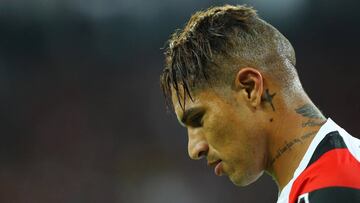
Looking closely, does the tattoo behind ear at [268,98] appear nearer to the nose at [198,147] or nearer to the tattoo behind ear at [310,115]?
the tattoo behind ear at [310,115]

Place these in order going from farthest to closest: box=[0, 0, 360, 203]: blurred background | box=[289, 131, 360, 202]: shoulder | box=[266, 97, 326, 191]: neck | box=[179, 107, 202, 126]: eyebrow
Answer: box=[0, 0, 360, 203]: blurred background < box=[179, 107, 202, 126]: eyebrow < box=[266, 97, 326, 191]: neck < box=[289, 131, 360, 202]: shoulder

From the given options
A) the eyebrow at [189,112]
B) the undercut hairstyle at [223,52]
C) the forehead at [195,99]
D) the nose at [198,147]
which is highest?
the undercut hairstyle at [223,52]

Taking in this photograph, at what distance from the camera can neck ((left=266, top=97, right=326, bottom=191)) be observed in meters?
1.08

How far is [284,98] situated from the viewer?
1129mm

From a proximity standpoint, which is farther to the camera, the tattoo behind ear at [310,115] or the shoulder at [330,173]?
the tattoo behind ear at [310,115]

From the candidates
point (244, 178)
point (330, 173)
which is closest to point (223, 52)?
point (244, 178)

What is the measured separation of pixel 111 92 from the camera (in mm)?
4727

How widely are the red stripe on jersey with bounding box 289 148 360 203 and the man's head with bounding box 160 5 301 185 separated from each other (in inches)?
7.6

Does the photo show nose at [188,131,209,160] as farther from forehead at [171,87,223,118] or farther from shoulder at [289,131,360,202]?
shoulder at [289,131,360,202]

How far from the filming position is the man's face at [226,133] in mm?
1132

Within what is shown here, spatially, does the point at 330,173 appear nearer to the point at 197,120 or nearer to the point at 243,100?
the point at 243,100

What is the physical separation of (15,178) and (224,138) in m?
3.68

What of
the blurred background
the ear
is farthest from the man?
the blurred background

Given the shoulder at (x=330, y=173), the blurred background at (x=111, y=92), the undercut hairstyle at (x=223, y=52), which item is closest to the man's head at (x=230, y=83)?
the undercut hairstyle at (x=223, y=52)
